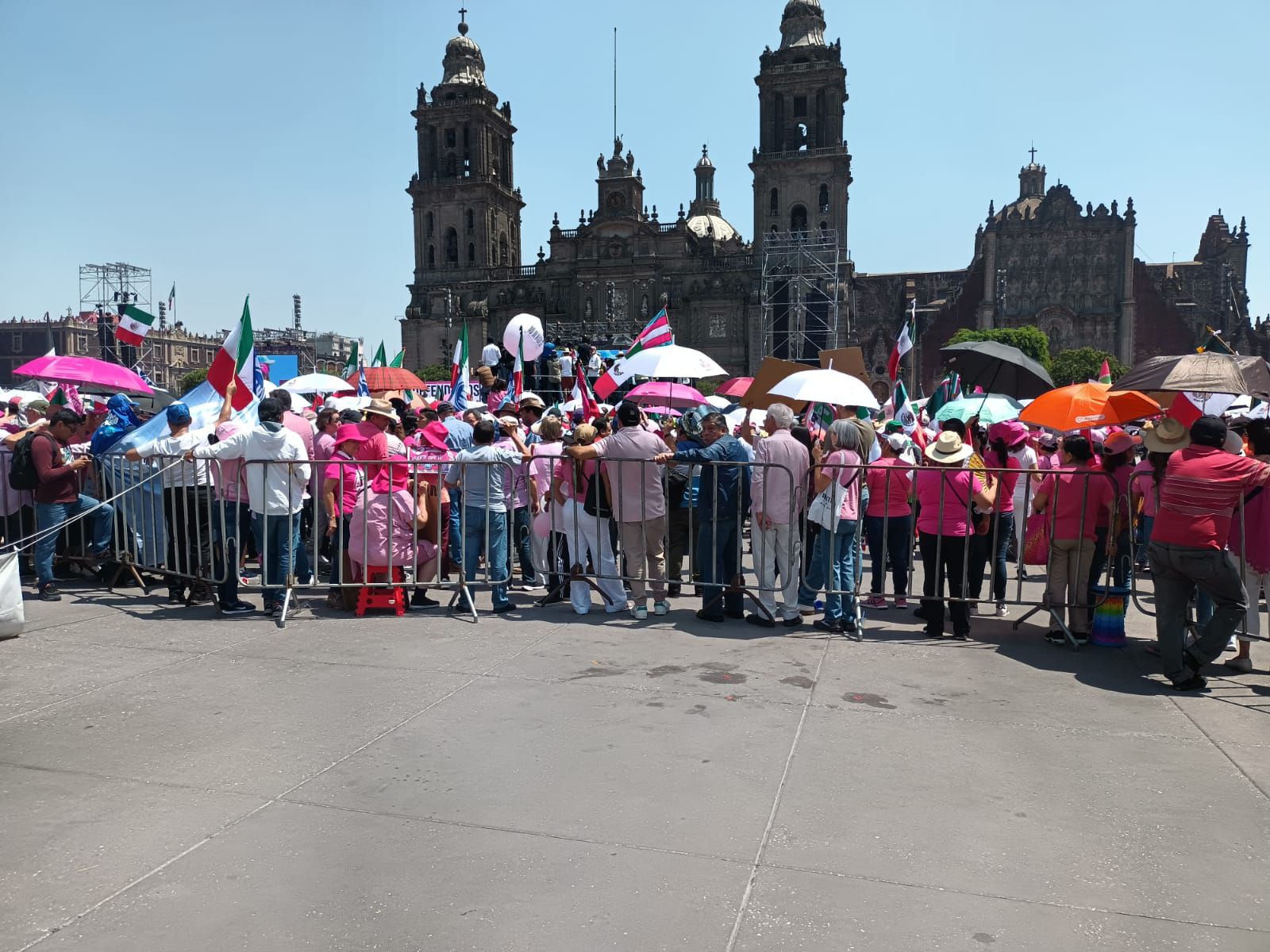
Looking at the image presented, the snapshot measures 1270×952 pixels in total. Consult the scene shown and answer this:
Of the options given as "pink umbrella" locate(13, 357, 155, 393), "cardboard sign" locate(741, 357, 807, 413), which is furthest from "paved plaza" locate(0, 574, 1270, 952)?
"pink umbrella" locate(13, 357, 155, 393)

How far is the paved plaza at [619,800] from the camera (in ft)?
10.2

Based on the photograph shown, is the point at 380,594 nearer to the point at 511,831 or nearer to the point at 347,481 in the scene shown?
the point at 347,481

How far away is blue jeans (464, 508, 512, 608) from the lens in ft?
25.9

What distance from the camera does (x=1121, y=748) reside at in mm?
4766

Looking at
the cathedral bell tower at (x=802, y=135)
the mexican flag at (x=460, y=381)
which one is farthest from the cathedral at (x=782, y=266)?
the mexican flag at (x=460, y=381)

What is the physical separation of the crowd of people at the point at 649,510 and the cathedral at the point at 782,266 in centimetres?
5556

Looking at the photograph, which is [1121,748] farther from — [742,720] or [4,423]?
[4,423]

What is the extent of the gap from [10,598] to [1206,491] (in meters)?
8.00

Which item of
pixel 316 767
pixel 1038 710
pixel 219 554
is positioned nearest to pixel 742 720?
pixel 1038 710

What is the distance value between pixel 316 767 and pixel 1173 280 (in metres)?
82.4

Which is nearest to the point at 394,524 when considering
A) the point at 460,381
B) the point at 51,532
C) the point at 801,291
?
the point at 51,532

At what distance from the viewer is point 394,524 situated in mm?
7633

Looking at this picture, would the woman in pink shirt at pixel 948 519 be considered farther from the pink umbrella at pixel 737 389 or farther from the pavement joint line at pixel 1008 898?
the pink umbrella at pixel 737 389

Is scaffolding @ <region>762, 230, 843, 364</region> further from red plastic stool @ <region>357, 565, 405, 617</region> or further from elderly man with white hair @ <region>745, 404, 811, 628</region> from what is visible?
red plastic stool @ <region>357, 565, 405, 617</region>
